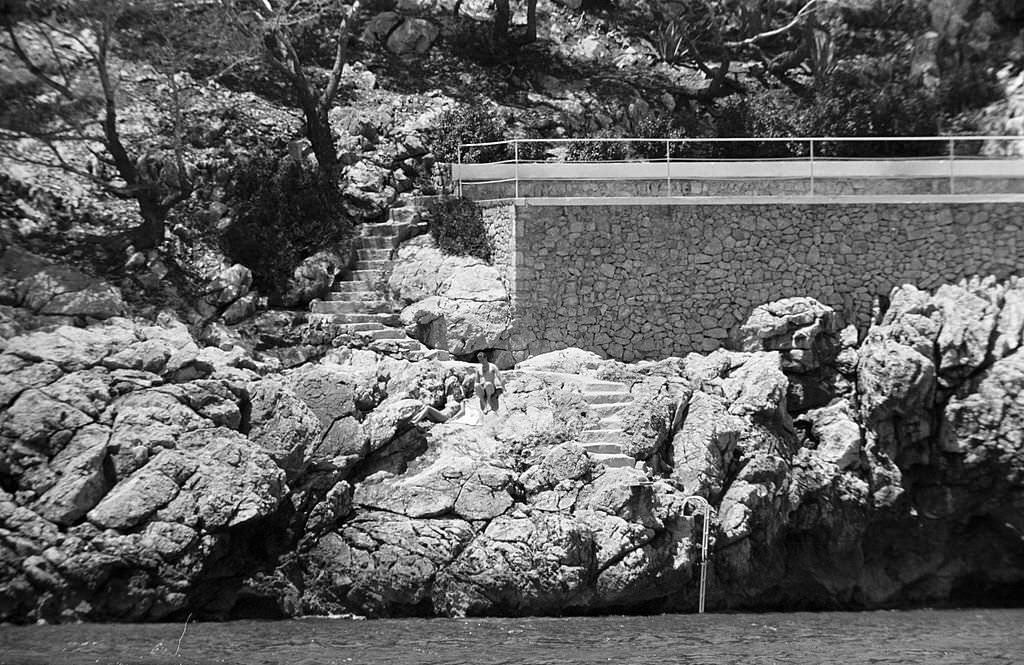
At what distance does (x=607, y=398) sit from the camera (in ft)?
72.1

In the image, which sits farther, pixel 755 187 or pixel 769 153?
pixel 769 153

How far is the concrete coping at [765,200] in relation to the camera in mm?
24172

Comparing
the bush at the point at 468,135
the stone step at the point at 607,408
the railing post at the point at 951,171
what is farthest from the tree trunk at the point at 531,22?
the stone step at the point at 607,408

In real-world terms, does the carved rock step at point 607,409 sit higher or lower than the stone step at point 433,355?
lower

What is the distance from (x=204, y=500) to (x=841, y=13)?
67.1ft

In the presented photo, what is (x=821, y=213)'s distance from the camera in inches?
969

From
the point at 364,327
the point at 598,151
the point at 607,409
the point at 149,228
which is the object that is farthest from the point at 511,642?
the point at 598,151

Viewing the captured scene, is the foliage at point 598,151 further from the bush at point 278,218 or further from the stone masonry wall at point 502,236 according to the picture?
the bush at point 278,218

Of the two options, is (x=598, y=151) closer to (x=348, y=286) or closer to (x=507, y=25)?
(x=348, y=286)

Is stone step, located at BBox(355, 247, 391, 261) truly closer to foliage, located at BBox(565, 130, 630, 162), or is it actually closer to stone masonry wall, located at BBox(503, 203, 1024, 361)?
stone masonry wall, located at BBox(503, 203, 1024, 361)

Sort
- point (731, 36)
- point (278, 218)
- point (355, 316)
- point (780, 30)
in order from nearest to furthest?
point (355, 316), point (278, 218), point (780, 30), point (731, 36)

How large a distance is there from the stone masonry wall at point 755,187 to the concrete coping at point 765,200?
0.31 feet

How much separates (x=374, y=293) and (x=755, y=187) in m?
7.39

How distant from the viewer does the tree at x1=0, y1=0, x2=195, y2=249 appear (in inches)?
927
